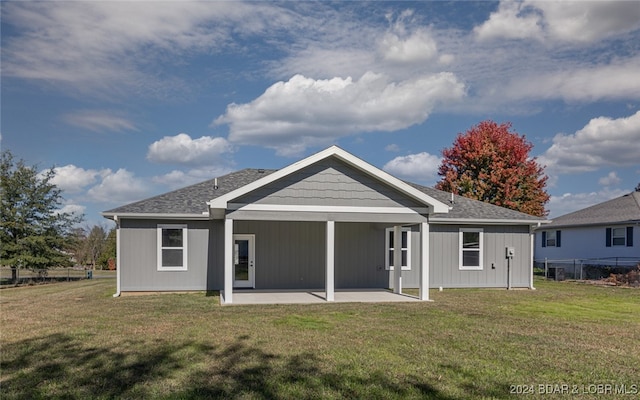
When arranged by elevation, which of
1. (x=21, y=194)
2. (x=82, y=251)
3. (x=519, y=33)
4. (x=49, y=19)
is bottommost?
(x=82, y=251)

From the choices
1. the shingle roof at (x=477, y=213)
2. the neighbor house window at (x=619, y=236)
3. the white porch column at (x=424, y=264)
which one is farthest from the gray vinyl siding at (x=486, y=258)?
the neighbor house window at (x=619, y=236)

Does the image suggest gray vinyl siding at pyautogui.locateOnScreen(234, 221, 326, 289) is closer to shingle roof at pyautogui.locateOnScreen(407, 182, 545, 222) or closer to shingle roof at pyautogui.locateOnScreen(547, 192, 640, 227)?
shingle roof at pyautogui.locateOnScreen(407, 182, 545, 222)

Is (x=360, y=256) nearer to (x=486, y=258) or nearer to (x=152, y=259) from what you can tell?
(x=486, y=258)

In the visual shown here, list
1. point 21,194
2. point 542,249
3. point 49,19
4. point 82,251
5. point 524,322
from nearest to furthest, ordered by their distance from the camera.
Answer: point 524,322, point 49,19, point 21,194, point 542,249, point 82,251

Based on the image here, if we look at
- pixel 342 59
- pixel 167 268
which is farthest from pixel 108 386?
pixel 342 59

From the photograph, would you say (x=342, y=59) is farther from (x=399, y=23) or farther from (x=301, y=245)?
(x=301, y=245)

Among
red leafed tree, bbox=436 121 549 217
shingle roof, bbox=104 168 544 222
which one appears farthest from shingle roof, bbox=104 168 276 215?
red leafed tree, bbox=436 121 549 217

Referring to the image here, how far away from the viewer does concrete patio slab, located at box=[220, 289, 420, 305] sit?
44.8ft

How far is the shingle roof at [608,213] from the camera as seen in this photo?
2539cm

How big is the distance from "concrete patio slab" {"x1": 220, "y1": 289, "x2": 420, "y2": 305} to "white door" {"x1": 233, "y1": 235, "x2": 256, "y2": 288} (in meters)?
0.61

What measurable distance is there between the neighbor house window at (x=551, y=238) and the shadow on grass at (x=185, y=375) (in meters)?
28.3

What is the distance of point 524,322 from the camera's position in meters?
10.3

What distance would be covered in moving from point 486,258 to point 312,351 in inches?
502

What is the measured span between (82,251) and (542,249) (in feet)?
114
